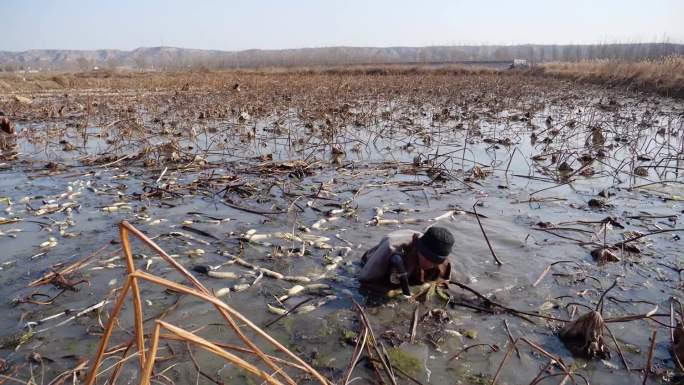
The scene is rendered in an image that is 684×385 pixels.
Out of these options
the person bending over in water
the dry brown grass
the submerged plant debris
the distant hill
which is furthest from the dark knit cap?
the distant hill

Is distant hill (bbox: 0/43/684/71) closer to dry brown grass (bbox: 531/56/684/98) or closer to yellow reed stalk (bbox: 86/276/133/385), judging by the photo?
dry brown grass (bbox: 531/56/684/98)

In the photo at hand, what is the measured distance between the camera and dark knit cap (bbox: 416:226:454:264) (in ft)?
10.4

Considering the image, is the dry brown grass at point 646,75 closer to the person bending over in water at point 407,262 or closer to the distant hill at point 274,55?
the person bending over in water at point 407,262

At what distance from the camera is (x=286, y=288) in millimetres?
3938

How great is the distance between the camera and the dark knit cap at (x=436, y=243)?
318 centimetres

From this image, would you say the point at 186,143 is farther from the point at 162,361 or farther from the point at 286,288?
the point at 162,361

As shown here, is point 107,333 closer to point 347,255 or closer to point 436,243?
point 436,243

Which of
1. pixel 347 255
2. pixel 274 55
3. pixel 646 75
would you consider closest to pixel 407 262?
pixel 347 255

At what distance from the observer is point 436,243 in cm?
320

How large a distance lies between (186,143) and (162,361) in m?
8.01

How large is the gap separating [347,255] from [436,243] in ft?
4.92

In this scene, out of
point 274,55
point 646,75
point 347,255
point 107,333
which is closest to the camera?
point 107,333

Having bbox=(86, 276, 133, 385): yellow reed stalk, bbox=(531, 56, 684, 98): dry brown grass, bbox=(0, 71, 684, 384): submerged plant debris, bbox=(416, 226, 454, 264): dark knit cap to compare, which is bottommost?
bbox=(0, 71, 684, 384): submerged plant debris

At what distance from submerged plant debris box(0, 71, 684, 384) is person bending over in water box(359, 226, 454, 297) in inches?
5.8
